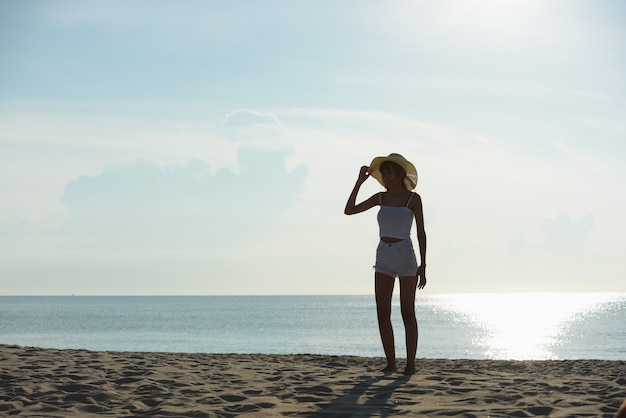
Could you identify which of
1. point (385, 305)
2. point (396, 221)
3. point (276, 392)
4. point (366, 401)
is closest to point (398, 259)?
point (396, 221)

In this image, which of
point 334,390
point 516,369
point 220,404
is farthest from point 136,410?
point 516,369

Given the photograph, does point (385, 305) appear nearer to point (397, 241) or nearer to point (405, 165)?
point (397, 241)

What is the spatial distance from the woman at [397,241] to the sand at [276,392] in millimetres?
599

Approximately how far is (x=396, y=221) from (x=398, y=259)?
0.41 m

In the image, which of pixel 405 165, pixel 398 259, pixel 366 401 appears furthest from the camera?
pixel 405 165

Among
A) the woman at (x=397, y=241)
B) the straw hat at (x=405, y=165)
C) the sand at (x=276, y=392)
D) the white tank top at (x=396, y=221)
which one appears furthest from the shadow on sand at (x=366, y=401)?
the straw hat at (x=405, y=165)

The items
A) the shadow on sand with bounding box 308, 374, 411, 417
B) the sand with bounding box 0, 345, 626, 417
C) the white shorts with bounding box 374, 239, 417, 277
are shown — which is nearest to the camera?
the shadow on sand with bounding box 308, 374, 411, 417

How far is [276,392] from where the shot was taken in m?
7.02

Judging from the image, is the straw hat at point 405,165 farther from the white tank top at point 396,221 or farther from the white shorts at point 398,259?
the white shorts at point 398,259

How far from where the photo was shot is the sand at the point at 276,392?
6.20m

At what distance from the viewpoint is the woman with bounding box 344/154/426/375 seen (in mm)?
7805

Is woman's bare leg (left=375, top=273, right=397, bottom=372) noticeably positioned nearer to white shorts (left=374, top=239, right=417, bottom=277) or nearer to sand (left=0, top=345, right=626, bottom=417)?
white shorts (left=374, top=239, right=417, bottom=277)

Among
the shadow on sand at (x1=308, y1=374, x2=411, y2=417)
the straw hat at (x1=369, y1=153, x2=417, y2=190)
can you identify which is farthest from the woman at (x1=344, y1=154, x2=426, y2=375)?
the shadow on sand at (x1=308, y1=374, x2=411, y2=417)

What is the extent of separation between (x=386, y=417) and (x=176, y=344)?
153ft
